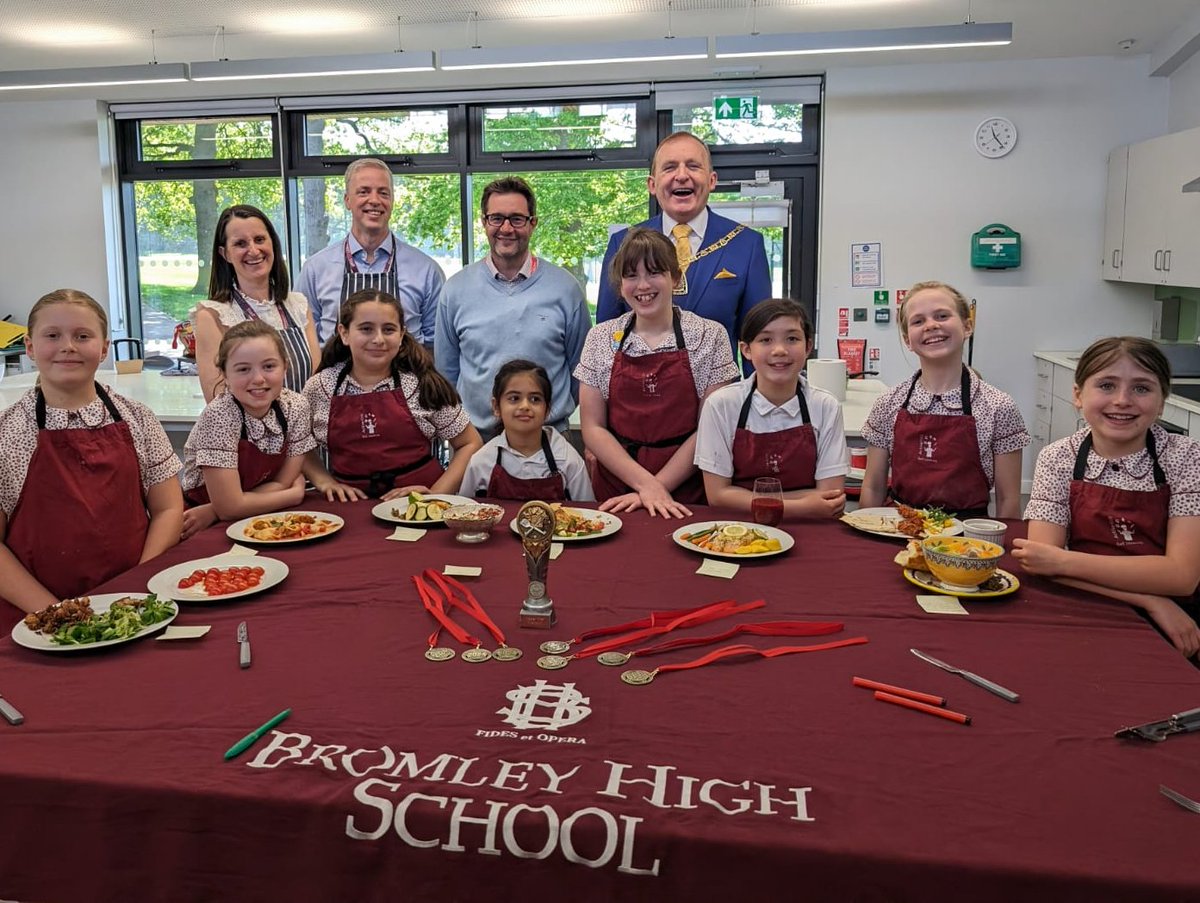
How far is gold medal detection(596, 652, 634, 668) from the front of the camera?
1.53 m

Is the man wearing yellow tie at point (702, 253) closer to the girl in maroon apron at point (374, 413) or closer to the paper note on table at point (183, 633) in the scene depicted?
the girl in maroon apron at point (374, 413)

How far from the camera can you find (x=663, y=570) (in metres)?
2.01

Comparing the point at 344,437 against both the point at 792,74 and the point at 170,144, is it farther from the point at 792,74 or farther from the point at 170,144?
the point at 170,144

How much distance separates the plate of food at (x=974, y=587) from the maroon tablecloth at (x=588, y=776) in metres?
0.17

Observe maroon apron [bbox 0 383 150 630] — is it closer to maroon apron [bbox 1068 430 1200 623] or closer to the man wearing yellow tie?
the man wearing yellow tie

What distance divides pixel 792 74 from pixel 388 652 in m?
6.04

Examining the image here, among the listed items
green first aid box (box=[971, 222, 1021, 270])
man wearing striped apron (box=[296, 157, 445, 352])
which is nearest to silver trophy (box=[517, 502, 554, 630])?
man wearing striped apron (box=[296, 157, 445, 352])

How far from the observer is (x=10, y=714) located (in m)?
1.32

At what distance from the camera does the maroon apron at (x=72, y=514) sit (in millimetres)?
2186

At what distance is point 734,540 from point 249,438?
1.41m

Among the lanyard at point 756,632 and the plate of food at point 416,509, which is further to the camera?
the plate of food at point 416,509

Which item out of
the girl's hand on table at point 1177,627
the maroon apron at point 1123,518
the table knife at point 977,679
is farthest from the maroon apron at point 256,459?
the girl's hand on table at point 1177,627

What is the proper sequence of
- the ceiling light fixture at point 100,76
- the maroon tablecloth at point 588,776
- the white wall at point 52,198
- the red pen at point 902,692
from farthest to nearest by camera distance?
the white wall at point 52,198
the ceiling light fixture at point 100,76
the red pen at point 902,692
the maroon tablecloth at point 588,776

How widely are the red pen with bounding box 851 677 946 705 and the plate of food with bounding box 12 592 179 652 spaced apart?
116cm
